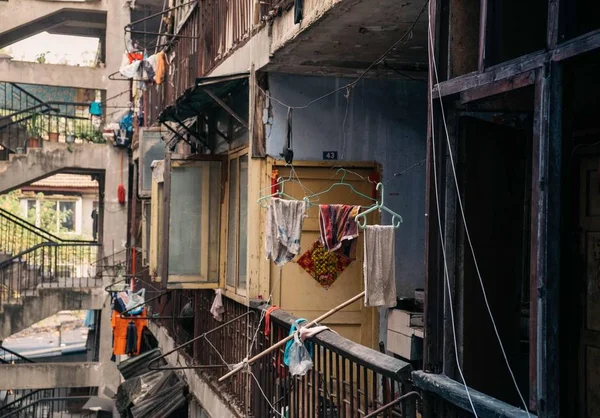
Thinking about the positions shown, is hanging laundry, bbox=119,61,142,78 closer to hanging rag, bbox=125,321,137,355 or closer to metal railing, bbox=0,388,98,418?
hanging rag, bbox=125,321,137,355

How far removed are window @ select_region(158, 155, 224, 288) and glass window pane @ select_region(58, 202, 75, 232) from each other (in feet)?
91.4

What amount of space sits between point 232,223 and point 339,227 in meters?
3.65

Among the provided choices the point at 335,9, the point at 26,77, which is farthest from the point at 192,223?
the point at 26,77

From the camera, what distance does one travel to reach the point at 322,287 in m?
9.60

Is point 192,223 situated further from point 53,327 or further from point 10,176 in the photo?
point 53,327

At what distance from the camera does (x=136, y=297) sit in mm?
17203

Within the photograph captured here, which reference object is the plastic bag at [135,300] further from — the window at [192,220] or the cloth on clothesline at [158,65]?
the window at [192,220]

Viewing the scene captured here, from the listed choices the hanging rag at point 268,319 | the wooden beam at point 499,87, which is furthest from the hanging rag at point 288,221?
the wooden beam at point 499,87

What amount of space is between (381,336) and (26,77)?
1803 centimetres

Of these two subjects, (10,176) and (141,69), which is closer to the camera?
(141,69)

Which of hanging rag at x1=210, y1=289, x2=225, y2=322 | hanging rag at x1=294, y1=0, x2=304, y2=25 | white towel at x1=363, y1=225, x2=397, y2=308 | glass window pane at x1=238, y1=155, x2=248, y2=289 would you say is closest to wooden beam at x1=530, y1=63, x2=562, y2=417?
white towel at x1=363, y1=225, x2=397, y2=308

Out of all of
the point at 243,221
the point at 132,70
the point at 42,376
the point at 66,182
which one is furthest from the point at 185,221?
the point at 66,182

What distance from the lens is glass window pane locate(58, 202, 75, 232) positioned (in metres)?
38.0

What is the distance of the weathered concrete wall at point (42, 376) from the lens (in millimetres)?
21844
